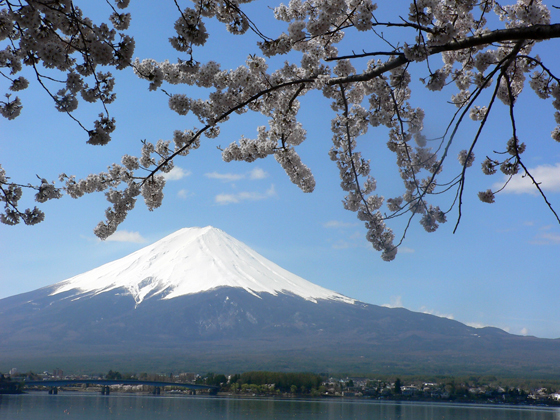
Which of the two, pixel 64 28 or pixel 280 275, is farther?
pixel 280 275

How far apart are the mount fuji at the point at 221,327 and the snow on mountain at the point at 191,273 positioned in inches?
13.6

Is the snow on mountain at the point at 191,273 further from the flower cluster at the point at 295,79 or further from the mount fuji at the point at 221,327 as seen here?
the flower cluster at the point at 295,79

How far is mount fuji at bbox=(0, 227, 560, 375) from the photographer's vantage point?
93.6 meters

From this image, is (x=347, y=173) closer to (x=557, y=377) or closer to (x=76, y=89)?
(x=76, y=89)

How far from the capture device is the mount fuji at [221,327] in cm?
9356

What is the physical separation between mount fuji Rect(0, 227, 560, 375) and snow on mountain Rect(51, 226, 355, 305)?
13.6 inches

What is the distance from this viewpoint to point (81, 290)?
474 feet

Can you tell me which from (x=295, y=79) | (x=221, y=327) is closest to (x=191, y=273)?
(x=221, y=327)

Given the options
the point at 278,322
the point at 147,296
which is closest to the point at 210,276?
the point at 147,296

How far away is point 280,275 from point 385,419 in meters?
110

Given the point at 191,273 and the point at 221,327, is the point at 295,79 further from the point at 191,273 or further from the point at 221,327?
the point at 191,273

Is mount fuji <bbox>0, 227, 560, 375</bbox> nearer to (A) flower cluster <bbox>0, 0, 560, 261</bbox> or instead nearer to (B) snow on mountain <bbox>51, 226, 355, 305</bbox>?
(B) snow on mountain <bbox>51, 226, 355, 305</bbox>

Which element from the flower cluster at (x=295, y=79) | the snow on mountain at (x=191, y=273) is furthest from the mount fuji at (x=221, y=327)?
the flower cluster at (x=295, y=79)

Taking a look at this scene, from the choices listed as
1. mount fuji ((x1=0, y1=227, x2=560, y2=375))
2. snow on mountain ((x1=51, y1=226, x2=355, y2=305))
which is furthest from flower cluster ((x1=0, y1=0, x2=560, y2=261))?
snow on mountain ((x1=51, y1=226, x2=355, y2=305))
